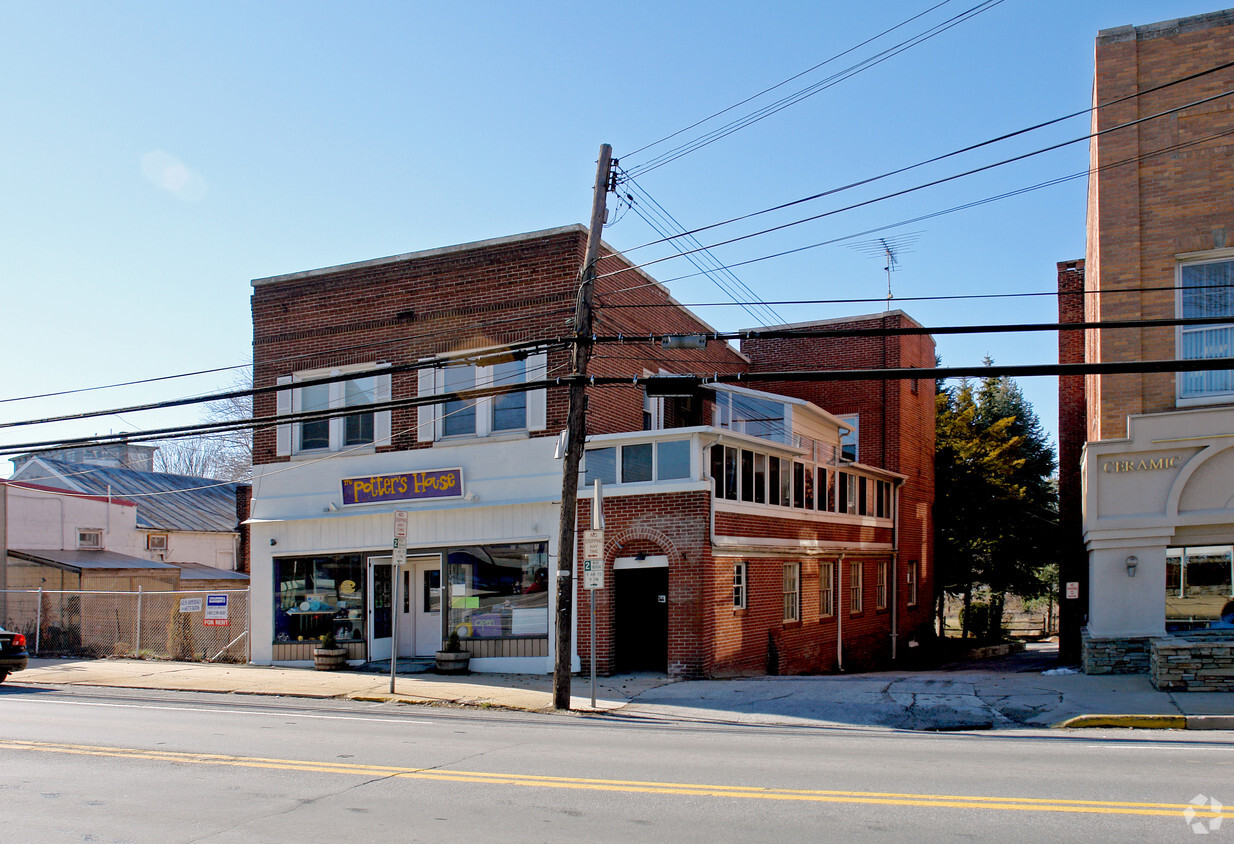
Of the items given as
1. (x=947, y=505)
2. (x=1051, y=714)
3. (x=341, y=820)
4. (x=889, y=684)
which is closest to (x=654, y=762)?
(x=341, y=820)

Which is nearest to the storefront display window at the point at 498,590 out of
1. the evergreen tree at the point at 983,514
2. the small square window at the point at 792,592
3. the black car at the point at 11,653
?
the small square window at the point at 792,592

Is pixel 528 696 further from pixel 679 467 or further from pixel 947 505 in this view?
pixel 947 505

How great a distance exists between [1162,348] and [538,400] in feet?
37.5

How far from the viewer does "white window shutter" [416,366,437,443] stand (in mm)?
21062

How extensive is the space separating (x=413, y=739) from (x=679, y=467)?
26.0 feet

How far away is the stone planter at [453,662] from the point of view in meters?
19.3

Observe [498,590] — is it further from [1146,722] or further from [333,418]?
[1146,722]

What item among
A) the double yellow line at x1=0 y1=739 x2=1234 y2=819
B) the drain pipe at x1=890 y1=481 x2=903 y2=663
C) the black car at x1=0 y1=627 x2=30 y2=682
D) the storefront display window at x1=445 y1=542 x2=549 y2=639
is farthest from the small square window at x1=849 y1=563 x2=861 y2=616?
the black car at x1=0 y1=627 x2=30 y2=682

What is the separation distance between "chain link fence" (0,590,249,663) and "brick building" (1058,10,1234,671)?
61.1ft

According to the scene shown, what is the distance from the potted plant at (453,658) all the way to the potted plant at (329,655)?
2.67 meters

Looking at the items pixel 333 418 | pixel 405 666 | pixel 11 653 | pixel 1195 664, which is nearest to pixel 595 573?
pixel 405 666

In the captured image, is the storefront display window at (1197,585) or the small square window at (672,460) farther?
the small square window at (672,460)

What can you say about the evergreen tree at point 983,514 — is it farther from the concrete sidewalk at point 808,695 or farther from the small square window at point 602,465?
the small square window at point 602,465

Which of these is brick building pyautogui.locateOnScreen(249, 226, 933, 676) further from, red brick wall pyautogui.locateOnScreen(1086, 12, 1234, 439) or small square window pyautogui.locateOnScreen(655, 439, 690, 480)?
red brick wall pyautogui.locateOnScreen(1086, 12, 1234, 439)
